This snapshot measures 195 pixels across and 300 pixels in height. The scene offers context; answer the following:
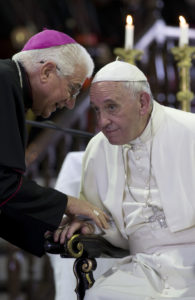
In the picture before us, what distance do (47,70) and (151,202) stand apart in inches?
36.2

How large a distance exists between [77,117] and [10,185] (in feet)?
9.09

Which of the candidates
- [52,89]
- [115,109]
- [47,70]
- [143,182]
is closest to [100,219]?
[143,182]

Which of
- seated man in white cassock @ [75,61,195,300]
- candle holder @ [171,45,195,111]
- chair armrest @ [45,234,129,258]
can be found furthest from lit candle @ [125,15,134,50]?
chair armrest @ [45,234,129,258]

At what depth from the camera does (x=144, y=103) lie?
2.97m

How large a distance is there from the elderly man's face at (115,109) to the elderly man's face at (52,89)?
121mm

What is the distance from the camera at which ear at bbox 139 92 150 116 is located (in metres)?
2.96

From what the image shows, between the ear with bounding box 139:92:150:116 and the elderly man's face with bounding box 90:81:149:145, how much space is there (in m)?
0.02

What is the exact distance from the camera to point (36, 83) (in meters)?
2.87

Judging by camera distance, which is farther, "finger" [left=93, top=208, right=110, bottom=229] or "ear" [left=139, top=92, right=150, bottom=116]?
"ear" [left=139, top=92, right=150, bottom=116]

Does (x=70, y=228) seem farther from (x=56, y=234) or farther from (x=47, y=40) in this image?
(x=47, y=40)

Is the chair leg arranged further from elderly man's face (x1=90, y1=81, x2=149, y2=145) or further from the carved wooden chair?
elderly man's face (x1=90, y1=81, x2=149, y2=145)

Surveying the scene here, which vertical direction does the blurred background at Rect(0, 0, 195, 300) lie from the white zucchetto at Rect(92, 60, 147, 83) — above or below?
→ below

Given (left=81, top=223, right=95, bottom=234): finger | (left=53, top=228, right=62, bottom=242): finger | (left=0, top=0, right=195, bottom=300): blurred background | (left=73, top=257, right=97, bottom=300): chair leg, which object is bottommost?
(left=0, top=0, right=195, bottom=300): blurred background

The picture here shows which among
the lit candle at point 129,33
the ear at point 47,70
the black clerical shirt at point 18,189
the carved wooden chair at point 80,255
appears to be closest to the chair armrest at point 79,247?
the carved wooden chair at point 80,255
